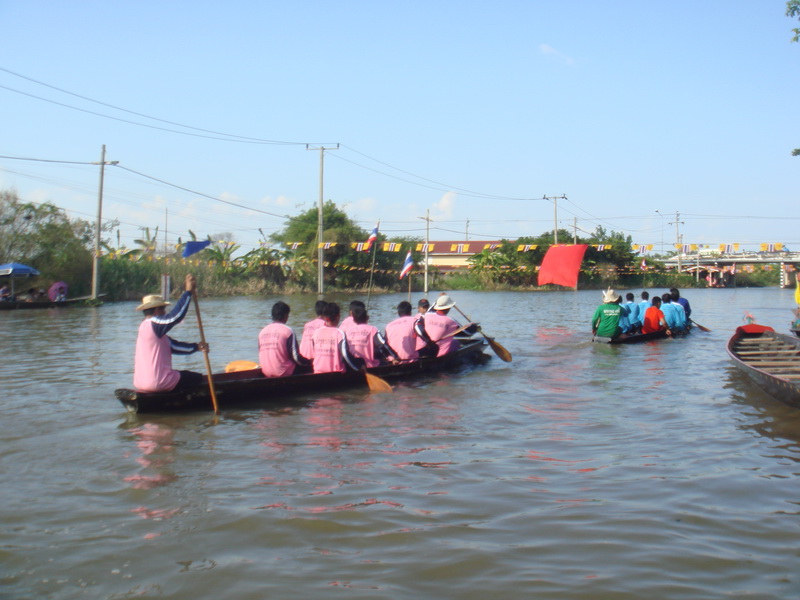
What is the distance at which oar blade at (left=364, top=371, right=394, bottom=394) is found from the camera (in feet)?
31.7

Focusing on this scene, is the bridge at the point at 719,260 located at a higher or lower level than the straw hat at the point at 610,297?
higher

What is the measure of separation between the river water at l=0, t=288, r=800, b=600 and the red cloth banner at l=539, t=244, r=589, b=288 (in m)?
23.2

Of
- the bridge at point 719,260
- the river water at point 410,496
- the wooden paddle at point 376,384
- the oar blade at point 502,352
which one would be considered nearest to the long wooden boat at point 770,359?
the river water at point 410,496

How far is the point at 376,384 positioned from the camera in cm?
970

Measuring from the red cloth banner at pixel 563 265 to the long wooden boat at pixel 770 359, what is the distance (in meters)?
20.2

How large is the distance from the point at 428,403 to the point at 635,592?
5.40m

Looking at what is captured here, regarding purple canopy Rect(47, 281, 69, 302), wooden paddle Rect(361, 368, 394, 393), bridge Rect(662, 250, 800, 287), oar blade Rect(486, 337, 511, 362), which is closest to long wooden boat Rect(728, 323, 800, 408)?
oar blade Rect(486, 337, 511, 362)

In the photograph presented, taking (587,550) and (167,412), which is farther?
(167,412)

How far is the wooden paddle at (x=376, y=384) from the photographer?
9661mm

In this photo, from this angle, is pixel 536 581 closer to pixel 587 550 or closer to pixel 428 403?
pixel 587 550

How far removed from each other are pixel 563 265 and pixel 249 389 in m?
26.6

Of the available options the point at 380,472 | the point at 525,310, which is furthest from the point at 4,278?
the point at 380,472

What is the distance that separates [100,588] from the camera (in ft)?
12.7

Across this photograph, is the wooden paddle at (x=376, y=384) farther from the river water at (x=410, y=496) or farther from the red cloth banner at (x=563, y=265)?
the red cloth banner at (x=563, y=265)
